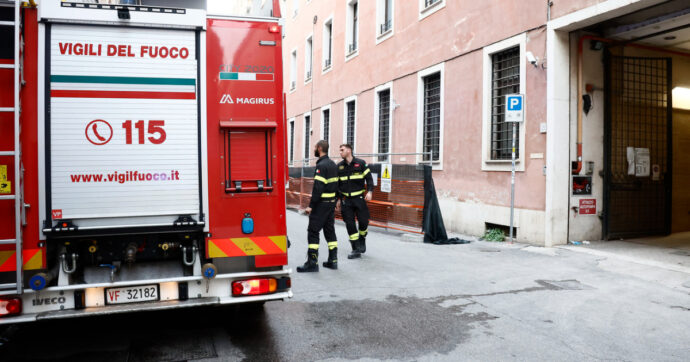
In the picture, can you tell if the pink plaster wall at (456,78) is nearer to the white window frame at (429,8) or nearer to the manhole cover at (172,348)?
the white window frame at (429,8)

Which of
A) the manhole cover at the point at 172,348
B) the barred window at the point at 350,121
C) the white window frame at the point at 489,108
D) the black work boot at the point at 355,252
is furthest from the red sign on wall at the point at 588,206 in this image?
the barred window at the point at 350,121

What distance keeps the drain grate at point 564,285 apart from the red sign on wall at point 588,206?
10.3 ft

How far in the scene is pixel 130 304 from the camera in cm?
404

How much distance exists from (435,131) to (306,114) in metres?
12.0

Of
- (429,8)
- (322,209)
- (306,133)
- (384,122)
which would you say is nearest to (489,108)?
(429,8)

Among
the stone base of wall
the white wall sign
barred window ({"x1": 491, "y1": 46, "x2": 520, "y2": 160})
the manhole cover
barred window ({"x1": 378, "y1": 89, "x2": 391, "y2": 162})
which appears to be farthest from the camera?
barred window ({"x1": 378, "y1": 89, "x2": 391, "y2": 162})

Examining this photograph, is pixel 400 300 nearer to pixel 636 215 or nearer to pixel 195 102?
pixel 195 102

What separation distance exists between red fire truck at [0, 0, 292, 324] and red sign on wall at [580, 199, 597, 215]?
733cm

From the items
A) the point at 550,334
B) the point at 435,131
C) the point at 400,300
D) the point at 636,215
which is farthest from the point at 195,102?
the point at 435,131

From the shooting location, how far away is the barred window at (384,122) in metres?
17.0

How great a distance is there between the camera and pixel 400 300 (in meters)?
6.19

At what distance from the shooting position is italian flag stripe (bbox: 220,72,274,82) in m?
4.28

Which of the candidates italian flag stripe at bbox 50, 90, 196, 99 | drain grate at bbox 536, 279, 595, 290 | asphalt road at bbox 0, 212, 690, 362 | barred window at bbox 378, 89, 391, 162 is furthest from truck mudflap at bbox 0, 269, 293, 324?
barred window at bbox 378, 89, 391, 162

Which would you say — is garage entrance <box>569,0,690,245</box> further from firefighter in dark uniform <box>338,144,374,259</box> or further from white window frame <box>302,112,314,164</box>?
white window frame <box>302,112,314,164</box>
